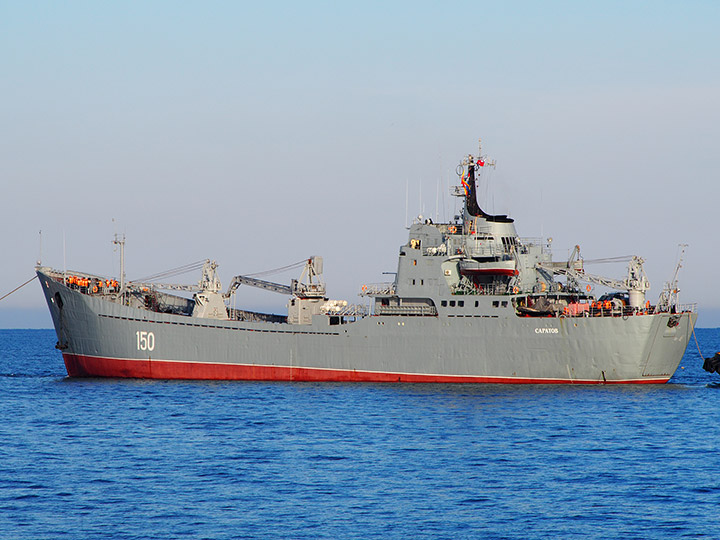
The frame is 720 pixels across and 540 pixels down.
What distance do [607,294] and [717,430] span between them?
48.5ft

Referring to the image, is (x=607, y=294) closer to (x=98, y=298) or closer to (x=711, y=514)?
(x=711, y=514)

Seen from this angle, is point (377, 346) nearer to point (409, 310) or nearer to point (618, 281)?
point (409, 310)

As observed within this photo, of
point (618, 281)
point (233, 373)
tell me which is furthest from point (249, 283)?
point (618, 281)

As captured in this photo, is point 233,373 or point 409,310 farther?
point 233,373

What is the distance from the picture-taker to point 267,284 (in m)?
59.4

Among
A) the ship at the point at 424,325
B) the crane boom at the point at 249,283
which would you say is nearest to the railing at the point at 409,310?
the ship at the point at 424,325

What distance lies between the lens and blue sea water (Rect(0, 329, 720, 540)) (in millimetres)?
25203

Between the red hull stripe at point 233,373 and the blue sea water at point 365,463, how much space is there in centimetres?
186

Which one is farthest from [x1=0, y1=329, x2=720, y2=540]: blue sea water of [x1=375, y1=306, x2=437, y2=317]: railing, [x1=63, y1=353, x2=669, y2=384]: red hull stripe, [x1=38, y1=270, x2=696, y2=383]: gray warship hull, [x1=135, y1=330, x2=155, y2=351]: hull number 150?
[x1=135, y1=330, x2=155, y2=351]: hull number 150

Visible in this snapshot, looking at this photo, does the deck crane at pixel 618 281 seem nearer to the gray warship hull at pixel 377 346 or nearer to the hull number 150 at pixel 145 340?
the gray warship hull at pixel 377 346

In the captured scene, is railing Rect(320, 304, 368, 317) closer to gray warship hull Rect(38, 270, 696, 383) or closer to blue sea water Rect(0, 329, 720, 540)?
gray warship hull Rect(38, 270, 696, 383)

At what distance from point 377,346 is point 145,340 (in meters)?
→ 14.8

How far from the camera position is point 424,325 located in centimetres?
5181

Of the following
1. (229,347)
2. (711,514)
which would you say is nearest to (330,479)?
(711,514)
